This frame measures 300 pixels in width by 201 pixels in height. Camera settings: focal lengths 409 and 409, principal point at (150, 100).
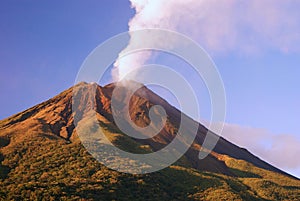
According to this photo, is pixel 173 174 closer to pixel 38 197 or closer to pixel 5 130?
pixel 38 197

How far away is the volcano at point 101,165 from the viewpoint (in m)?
88.6

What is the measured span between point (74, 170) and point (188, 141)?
55522 millimetres

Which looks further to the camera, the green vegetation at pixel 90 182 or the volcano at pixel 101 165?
the volcano at pixel 101 165

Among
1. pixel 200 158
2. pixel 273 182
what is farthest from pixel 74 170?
pixel 273 182

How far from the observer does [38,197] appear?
8019 centimetres

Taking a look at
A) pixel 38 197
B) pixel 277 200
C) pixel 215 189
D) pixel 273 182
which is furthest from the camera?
pixel 273 182

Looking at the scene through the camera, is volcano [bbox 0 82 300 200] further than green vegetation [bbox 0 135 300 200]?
Yes

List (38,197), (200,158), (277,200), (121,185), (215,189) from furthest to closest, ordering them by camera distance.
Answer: (200,158), (277,200), (215,189), (121,185), (38,197)

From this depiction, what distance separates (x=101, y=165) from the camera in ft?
331

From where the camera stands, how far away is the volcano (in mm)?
88625

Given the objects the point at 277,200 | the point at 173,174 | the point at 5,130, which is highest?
the point at 5,130

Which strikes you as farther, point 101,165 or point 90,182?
point 101,165

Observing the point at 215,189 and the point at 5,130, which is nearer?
the point at 215,189

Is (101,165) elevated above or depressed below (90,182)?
above
